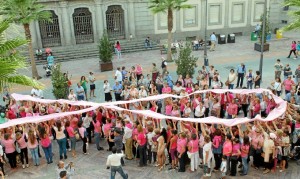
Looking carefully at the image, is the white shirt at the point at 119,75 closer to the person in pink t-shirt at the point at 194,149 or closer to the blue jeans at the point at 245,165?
the person in pink t-shirt at the point at 194,149

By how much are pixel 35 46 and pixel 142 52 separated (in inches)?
357

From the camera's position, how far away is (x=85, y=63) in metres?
27.6

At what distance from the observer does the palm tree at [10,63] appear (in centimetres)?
759

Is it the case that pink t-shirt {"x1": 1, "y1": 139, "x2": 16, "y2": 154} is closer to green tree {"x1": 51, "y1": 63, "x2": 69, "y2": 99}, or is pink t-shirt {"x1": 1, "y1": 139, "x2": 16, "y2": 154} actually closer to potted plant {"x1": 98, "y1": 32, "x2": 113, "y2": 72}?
green tree {"x1": 51, "y1": 63, "x2": 69, "y2": 99}

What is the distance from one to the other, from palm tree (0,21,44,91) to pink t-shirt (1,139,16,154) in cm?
429

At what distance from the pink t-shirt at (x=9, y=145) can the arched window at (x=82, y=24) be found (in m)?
20.1

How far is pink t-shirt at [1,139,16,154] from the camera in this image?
11688mm

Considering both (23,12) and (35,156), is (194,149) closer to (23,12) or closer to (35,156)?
(35,156)

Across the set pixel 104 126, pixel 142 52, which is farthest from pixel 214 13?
pixel 104 126

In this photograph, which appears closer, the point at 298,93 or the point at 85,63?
the point at 298,93

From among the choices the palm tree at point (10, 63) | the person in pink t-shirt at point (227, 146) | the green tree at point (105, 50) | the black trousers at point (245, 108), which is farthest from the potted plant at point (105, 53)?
the palm tree at point (10, 63)

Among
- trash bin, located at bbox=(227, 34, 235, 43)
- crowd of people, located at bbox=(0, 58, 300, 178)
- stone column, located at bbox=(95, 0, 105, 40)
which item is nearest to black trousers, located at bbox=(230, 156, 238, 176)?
crowd of people, located at bbox=(0, 58, 300, 178)

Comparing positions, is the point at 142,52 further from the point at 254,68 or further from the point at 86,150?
the point at 86,150

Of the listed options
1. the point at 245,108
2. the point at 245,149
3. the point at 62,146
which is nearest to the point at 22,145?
the point at 62,146
